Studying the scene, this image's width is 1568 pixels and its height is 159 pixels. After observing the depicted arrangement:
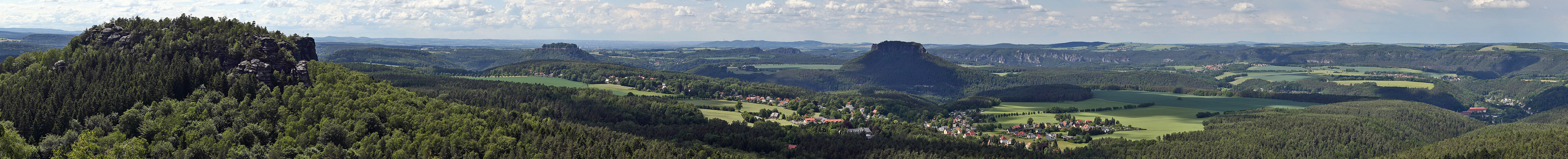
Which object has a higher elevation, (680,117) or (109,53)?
(109,53)

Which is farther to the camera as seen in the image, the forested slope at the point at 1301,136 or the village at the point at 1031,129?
the village at the point at 1031,129

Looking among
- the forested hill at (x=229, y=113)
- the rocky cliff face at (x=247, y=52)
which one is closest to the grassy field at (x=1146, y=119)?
the forested hill at (x=229, y=113)

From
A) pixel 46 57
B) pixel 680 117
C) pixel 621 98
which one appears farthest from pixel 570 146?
pixel 621 98

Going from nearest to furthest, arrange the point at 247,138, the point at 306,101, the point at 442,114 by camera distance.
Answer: the point at 247,138
the point at 306,101
the point at 442,114

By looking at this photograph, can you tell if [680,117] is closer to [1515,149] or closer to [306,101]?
[306,101]

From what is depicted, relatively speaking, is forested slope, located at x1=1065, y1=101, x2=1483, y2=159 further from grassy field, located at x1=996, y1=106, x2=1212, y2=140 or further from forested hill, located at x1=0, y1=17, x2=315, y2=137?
forested hill, located at x1=0, y1=17, x2=315, y2=137

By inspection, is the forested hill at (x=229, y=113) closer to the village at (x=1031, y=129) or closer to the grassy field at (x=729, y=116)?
the grassy field at (x=729, y=116)
